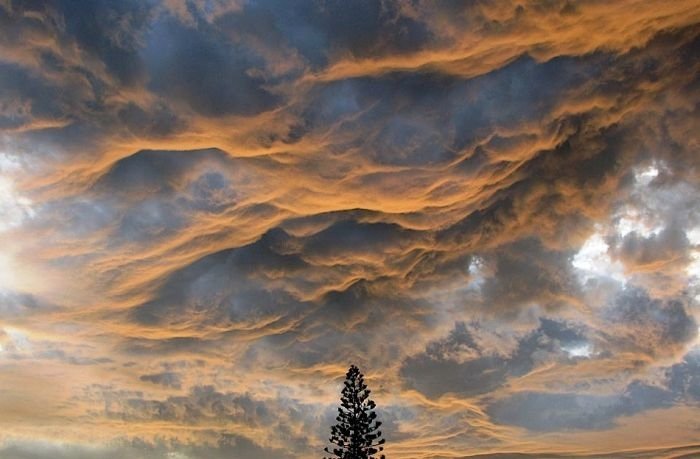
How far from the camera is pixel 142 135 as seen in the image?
25.2 meters

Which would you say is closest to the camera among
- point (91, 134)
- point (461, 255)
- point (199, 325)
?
point (91, 134)

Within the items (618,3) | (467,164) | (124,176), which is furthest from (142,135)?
(618,3)

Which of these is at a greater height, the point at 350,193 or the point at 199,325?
the point at 350,193

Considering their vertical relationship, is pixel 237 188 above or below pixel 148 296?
above

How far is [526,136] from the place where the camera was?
2788cm

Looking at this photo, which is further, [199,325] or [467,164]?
[199,325]

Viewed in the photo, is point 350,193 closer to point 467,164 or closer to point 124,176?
point 467,164

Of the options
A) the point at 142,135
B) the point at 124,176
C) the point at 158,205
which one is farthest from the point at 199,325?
the point at 142,135

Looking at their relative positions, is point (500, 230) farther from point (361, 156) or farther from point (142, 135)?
point (142, 135)

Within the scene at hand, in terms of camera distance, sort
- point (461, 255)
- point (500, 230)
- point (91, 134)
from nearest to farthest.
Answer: point (91, 134), point (500, 230), point (461, 255)

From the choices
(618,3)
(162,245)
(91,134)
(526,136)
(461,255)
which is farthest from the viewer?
(461,255)

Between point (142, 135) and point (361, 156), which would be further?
point (361, 156)

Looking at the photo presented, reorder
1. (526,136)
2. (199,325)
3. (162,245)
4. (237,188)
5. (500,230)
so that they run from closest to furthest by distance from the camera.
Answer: (526,136) < (237,188) < (162,245) < (500,230) < (199,325)

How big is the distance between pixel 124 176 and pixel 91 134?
13.2 ft
